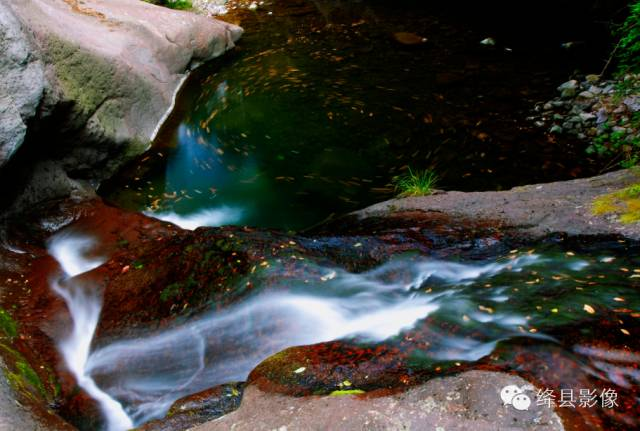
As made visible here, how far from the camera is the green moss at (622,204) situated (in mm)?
4650

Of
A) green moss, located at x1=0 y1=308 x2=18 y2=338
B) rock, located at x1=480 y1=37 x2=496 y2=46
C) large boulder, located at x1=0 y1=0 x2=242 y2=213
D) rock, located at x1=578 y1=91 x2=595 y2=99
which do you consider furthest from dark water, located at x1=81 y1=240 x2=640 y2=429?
rock, located at x1=480 y1=37 x2=496 y2=46

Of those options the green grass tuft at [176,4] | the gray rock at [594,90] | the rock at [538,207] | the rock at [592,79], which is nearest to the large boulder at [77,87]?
the green grass tuft at [176,4]

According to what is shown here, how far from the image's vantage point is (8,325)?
4609mm

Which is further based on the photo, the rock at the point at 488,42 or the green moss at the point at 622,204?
the rock at the point at 488,42

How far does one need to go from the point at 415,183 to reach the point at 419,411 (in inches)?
186

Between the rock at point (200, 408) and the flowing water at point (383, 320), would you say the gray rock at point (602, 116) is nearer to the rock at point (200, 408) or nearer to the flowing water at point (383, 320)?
the flowing water at point (383, 320)

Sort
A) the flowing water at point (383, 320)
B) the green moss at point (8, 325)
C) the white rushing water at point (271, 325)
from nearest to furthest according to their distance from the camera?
the flowing water at point (383, 320) < the white rushing water at point (271, 325) < the green moss at point (8, 325)

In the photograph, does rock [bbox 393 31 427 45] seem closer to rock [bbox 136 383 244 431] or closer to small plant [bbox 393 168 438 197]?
small plant [bbox 393 168 438 197]

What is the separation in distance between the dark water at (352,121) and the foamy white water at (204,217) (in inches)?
1.2

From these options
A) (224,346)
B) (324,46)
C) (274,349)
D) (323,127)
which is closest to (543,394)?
(274,349)

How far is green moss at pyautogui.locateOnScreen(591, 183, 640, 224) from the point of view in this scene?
4650 millimetres

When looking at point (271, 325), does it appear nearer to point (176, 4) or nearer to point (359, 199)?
point (359, 199)

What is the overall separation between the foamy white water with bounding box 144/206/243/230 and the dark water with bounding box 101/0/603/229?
0.10ft

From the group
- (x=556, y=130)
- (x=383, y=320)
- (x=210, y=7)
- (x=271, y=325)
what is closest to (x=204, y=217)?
(x=271, y=325)
